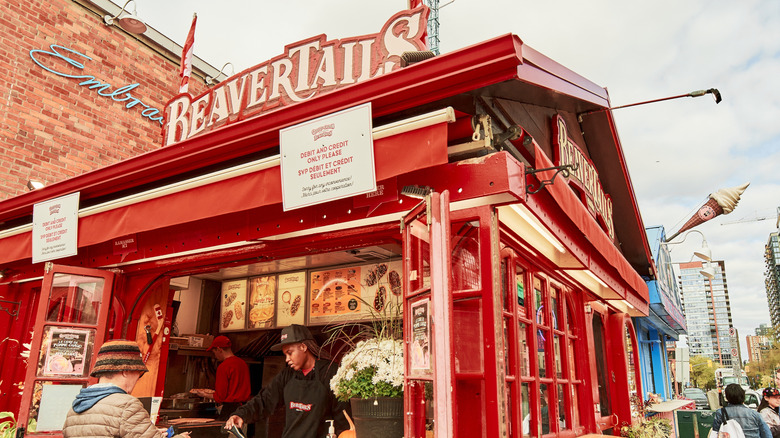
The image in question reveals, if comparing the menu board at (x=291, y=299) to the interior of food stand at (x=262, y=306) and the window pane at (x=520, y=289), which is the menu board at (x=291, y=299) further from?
the window pane at (x=520, y=289)

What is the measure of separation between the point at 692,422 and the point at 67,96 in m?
13.8

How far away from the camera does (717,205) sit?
16453 millimetres

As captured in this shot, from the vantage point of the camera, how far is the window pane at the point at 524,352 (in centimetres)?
479

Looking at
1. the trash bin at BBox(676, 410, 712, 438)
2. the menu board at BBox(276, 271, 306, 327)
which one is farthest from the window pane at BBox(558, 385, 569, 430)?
the trash bin at BBox(676, 410, 712, 438)

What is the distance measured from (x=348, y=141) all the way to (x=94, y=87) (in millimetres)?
8396

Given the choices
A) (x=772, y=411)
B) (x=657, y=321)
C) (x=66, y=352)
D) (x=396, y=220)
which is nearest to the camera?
(x=396, y=220)

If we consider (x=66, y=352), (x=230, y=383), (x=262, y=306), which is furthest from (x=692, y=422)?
(x=66, y=352)

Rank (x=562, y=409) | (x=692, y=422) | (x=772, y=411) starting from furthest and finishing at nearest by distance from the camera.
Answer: (x=692, y=422) → (x=772, y=411) → (x=562, y=409)

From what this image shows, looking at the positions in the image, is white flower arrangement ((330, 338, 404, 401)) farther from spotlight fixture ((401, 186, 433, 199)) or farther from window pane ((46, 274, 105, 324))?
window pane ((46, 274, 105, 324))

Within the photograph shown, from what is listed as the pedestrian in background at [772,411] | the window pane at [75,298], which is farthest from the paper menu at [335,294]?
the pedestrian in background at [772,411]

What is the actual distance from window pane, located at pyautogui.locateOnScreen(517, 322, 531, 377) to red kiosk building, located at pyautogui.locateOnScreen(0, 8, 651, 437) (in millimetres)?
30

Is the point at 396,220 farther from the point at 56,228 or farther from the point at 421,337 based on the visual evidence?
the point at 56,228

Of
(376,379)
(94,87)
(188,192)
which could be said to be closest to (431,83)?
(376,379)

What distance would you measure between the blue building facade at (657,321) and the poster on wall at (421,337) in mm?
9587
